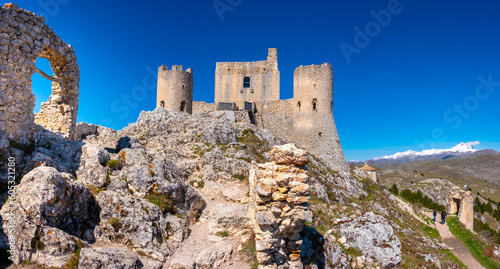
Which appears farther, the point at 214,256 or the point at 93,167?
the point at 93,167

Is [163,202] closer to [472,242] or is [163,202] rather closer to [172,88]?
[172,88]

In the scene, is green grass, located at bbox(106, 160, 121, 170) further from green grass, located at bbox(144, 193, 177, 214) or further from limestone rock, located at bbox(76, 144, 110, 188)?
green grass, located at bbox(144, 193, 177, 214)

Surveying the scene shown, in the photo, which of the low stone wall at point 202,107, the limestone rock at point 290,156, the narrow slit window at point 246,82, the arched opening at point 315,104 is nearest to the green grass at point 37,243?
the limestone rock at point 290,156

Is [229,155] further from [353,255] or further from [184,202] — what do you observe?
[353,255]

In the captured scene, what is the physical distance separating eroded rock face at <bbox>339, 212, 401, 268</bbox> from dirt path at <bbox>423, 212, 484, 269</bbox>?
883 cm

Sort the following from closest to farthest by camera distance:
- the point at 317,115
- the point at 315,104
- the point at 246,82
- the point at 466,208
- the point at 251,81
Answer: the point at 466,208 < the point at 317,115 < the point at 315,104 < the point at 251,81 < the point at 246,82

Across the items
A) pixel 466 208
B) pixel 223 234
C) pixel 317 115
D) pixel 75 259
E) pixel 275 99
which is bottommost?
pixel 466 208

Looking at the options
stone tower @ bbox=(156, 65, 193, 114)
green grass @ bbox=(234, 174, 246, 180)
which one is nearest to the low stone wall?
stone tower @ bbox=(156, 65, 193, 114)

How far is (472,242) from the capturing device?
19469 millimetres

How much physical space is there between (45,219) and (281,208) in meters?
5.85

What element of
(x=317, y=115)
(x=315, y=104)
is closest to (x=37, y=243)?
(x=317, y=115)

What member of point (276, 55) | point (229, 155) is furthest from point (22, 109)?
point (276, 55)

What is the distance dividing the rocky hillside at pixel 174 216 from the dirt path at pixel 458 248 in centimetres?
549

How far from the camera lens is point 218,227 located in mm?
10203
